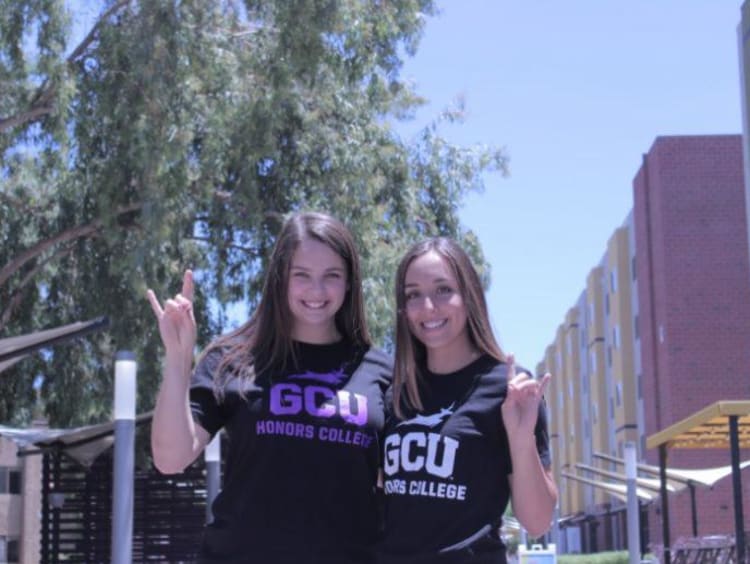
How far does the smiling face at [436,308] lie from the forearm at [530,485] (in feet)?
1.07

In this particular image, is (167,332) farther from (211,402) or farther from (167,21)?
(167,21)

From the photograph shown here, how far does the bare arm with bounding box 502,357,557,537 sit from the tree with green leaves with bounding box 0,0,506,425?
1136 cm

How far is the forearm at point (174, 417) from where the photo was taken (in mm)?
2910

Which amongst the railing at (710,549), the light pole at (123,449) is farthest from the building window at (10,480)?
the light pole at (123,449)

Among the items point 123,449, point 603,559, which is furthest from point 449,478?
point 603,559

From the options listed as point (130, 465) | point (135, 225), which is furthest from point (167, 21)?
point (130, 465)

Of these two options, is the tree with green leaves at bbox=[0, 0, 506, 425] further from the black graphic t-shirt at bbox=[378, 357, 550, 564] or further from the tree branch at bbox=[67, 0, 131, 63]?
the black graphic t-shirt at bbox=[378, 357, 550, 564]

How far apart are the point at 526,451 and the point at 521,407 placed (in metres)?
0.10

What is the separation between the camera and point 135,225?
51.8 feet

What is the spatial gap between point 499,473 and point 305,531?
47 cm

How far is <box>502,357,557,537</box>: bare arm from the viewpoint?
9.65 ft

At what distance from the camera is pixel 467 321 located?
10.4ft

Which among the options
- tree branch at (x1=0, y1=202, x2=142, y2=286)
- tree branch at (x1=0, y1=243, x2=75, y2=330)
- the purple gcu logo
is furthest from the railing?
the purple gcu logo

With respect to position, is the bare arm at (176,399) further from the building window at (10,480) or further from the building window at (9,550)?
the building window at (10,480)
